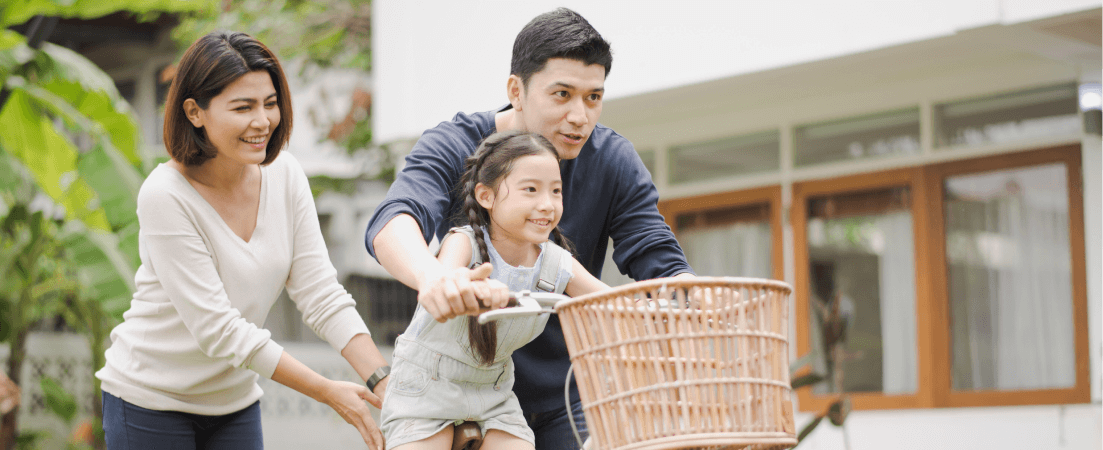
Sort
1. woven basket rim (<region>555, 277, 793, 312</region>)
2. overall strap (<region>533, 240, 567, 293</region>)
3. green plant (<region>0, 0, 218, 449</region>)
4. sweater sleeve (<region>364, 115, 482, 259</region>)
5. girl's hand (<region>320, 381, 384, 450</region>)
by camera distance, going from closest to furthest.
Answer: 1. woven basket rim (<region>555, 277, 793, 312</region>)
2. sweater sleeve (<region>364, 115, 482, 259</region>)
3. overall strap (<region>533, 240, 567, 293</region>)
4. girl's hand (<region>320, 381, 384, 450</region>)
5. green plant (<region>0, 0, 218, 449</region>)

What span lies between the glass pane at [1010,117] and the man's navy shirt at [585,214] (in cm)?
555

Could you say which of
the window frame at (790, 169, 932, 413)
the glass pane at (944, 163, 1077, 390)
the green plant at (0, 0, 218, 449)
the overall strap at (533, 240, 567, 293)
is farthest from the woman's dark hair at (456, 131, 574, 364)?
the glass pane at (944, 163, 1077, 390)

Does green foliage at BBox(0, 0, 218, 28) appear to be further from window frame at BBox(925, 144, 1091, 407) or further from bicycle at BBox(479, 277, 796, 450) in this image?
window frame at BBox(925, 144, 1091, 407)

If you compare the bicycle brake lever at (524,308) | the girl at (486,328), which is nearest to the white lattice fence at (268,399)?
the girl at (486,328)

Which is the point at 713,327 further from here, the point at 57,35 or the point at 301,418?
the point at 57,35

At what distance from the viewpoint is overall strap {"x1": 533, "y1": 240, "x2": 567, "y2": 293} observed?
90.4 inches

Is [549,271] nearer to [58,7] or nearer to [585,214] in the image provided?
[585,214]

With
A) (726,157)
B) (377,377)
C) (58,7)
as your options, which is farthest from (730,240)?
(377,377)

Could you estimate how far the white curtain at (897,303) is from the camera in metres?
7.91

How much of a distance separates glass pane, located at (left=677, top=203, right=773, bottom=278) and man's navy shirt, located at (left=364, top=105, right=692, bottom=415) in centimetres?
612

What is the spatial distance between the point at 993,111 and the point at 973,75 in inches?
12.1

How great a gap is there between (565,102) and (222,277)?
1.01 m

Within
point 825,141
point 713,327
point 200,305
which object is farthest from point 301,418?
point 713,327

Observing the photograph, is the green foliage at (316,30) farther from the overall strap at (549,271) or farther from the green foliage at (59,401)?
the overall strap at (549,271)
